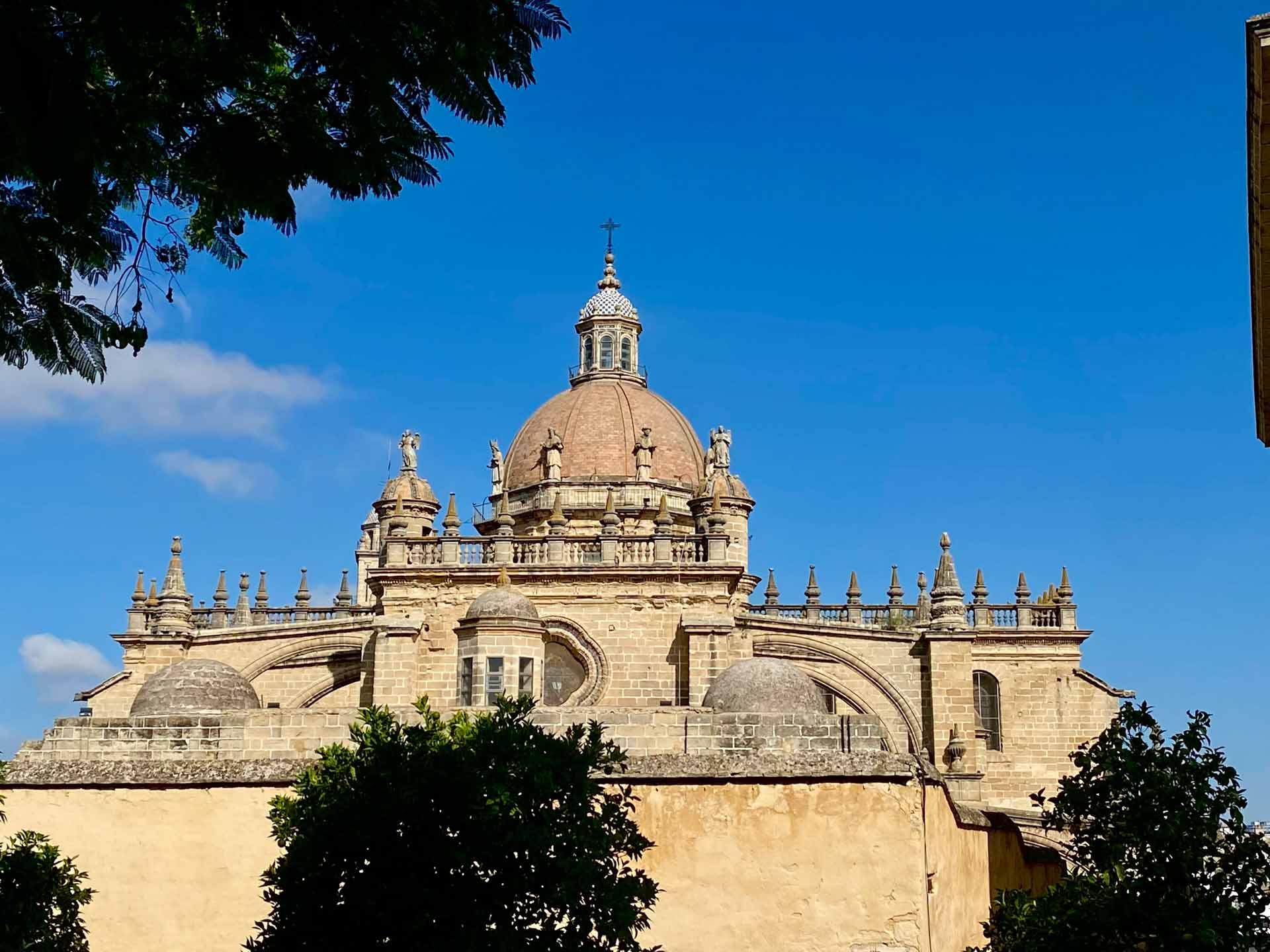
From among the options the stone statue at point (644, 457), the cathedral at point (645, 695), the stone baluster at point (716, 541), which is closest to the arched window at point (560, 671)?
the cathedral at point (645, 695)

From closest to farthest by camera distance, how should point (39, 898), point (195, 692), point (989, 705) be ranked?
point (39, 898) < point (195, 692) < point (989, 705)

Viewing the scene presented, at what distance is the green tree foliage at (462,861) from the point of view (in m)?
10.1

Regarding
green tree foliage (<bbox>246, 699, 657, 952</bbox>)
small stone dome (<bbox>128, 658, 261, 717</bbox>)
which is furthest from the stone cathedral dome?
green tree foliage (<bbox>246, 699, 657, 952</bbox>)

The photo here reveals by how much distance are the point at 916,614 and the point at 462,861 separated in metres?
26.2

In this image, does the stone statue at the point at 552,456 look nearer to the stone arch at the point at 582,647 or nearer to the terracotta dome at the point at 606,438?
the terracotta dome at the point at 606,438

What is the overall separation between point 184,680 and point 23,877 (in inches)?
233

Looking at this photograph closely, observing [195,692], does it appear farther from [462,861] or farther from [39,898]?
[462,861]

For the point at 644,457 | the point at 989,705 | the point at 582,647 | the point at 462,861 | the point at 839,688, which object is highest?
the point at 644,457

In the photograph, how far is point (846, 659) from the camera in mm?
33375

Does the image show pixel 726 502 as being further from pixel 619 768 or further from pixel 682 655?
pixel 619 768

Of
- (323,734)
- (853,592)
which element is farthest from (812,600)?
(323,734)

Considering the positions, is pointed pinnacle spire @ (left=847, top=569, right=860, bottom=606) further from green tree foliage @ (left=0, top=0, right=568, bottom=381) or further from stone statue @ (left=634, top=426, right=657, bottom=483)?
green tree foliage @ (left=0, top=0, right=568, bottom=381)

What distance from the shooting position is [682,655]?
2828 cm

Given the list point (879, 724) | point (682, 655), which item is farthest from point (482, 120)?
point (682, 655)
